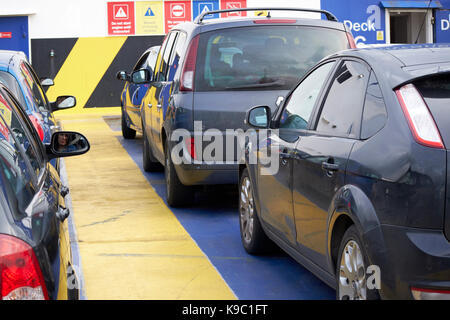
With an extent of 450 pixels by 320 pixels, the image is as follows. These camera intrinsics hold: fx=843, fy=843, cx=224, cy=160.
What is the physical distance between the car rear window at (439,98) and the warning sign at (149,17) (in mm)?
18540

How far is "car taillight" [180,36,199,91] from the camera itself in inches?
310

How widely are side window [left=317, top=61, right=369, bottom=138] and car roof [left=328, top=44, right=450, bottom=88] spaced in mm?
95

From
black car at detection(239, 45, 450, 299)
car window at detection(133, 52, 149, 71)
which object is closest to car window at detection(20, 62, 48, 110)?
black car at detection(239, 45, 450, 299)

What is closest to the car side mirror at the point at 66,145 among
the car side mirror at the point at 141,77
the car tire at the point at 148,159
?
the car side mirror at the point at 141,77

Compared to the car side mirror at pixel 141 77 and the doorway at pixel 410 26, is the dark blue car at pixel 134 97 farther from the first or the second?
the doorway at pixel 410 26

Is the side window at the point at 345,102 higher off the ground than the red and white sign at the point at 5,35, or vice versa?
the red and white sign at the point at 5,35

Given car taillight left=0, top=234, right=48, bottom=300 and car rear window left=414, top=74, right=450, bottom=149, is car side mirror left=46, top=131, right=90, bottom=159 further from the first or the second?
car taillight left=0, top=234, right=48, bottom=300

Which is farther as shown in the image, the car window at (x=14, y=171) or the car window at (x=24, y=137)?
the car window at (x=24, y=137)

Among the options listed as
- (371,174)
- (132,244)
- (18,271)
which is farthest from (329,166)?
(132,244)

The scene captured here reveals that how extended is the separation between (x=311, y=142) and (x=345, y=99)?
388 mm

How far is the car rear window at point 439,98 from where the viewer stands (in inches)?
148

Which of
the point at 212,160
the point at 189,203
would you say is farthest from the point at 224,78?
the point at 189,203

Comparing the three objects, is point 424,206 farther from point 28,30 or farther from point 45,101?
point 28,30

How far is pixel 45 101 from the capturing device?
8.95 meters
